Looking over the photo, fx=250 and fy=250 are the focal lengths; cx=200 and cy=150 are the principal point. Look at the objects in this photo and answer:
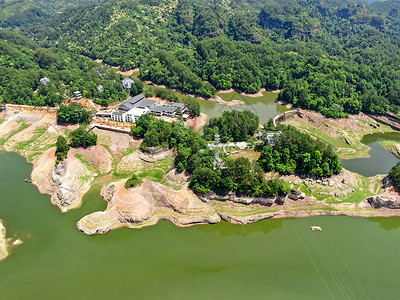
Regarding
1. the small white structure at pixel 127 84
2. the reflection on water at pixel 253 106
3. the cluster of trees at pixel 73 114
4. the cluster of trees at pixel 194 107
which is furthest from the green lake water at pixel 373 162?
the small white structure at pixel 127 84

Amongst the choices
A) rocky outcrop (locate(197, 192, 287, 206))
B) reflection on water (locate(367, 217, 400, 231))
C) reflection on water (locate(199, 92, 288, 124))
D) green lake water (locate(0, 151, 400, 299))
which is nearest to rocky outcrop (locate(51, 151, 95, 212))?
green lake water (locate(0, 151, 400, 299))

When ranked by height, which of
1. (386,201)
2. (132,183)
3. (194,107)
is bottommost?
(386,201)

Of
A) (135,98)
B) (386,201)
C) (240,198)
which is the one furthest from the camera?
(135,98)

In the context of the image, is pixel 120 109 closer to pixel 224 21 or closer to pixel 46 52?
pixel 46 52

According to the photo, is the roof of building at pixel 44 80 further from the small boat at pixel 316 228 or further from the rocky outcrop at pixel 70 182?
the small boat at pixel 316 228

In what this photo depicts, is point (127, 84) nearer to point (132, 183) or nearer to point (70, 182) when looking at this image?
point (70, 182)

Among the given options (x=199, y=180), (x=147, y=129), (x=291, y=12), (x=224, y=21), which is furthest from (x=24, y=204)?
(x=291, y=12)

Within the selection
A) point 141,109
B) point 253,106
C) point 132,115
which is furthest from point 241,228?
point 253,106
